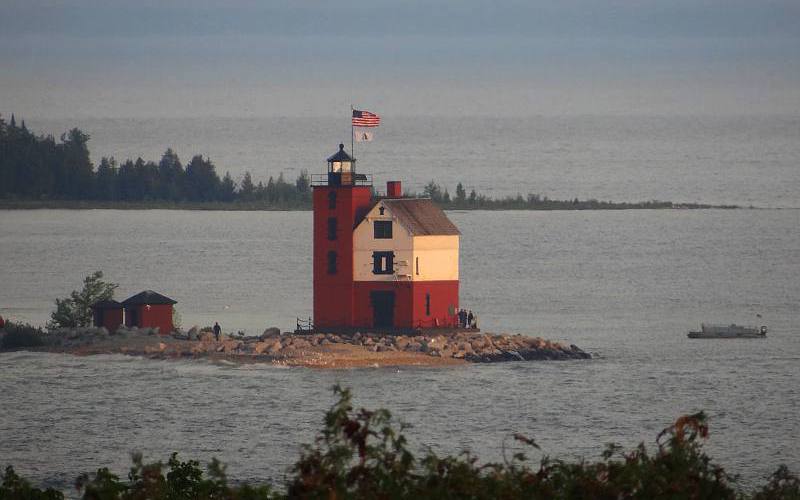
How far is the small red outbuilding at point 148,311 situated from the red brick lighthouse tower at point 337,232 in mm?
7205

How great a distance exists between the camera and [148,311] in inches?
2544

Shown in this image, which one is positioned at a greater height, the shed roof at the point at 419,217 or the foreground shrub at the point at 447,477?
the shed roof at the point at 419,217

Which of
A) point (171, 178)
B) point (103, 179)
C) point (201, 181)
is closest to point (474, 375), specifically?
point (171, 178)

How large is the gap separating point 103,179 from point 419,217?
128 meters

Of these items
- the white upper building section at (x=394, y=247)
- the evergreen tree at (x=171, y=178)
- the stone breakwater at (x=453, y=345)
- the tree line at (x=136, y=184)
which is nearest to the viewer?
the white upper building section at (x=394, y=247)

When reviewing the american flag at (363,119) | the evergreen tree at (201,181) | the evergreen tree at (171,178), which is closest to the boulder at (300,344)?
the american flag at (363,119)

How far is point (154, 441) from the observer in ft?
163

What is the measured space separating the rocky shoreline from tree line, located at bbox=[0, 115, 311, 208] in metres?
109

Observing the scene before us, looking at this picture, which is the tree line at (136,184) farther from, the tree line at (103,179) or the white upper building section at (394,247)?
the white upper building section at (394,247)

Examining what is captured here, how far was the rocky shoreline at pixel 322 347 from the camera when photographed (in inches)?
2324

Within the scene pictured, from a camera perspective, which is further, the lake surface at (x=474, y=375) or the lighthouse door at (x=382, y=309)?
the lighthouse door at (x=382, y=309)

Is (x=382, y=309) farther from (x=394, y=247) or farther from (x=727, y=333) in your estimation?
(x=727, y=333)

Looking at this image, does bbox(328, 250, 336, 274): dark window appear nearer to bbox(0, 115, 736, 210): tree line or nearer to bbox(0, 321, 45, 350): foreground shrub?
bbox(0, 321, 45, 350): foreground shrub

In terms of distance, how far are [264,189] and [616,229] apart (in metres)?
39.6
